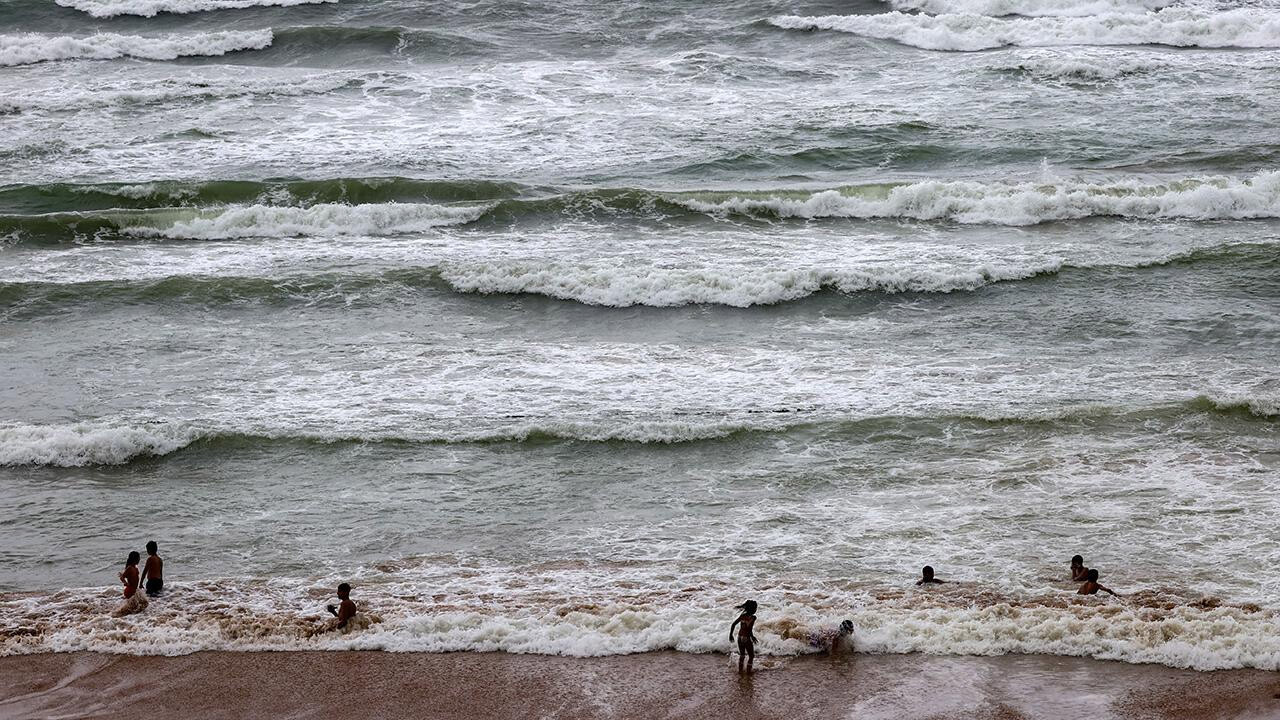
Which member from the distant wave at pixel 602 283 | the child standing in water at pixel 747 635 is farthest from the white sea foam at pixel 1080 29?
the child standing in water at pixel 747 635

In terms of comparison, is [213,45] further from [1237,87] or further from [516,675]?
[516,675]

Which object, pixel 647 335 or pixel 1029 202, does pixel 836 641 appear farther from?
pixel 1029 202

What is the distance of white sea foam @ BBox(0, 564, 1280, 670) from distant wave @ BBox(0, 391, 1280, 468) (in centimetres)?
304

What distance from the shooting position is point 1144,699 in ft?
31.9

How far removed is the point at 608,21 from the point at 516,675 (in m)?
25.7

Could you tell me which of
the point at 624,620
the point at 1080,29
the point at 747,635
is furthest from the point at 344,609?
the point at 1080,29

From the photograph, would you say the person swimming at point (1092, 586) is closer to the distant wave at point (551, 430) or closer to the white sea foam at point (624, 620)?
the white sea foam at point (624, 620)

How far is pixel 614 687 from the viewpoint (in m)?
10.2

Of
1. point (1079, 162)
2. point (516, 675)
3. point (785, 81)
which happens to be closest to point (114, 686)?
point (516, 675)

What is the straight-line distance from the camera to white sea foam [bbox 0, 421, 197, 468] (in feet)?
47.3

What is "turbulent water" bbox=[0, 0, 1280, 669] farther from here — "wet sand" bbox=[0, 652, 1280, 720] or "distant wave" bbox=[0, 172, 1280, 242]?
"wet sand" bbox=[0, 652, 1280, 720]

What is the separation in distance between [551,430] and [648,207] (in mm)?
8489

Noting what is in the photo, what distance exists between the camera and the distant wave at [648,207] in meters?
21.9

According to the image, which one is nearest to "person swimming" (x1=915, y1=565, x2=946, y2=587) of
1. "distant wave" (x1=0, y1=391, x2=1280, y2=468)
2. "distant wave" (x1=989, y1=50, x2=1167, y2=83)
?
"distant wave" (x1=0, y1=391, x2=1280, y2=468)
